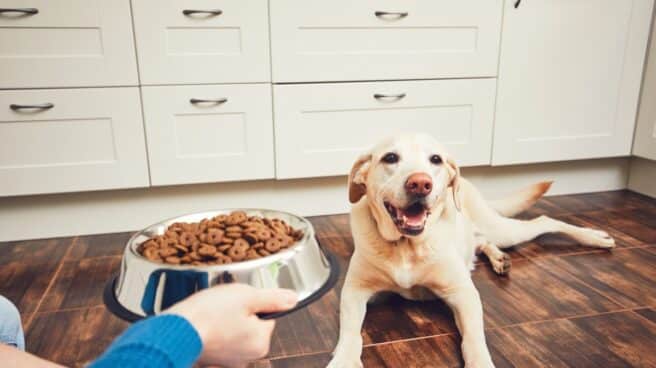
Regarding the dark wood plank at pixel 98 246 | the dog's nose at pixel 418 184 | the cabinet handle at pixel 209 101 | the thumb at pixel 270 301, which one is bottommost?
the dark wood plank at pixel 98 246

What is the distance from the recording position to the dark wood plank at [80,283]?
5.03ft

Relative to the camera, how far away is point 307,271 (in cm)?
74

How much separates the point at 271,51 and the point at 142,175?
0.75 m

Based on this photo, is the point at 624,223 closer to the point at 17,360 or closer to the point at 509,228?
the point at 509,228

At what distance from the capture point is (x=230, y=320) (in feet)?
1.78

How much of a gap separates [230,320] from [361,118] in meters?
1.75

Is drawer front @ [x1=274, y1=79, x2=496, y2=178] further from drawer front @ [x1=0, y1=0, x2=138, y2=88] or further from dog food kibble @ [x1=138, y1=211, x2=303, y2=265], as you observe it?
dog food kibble @ [x1=138, y1=211, x2=303, y2=265]

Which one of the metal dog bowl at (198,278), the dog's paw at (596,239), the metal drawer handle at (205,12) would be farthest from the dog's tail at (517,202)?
the metal dog bowl at (198,278)

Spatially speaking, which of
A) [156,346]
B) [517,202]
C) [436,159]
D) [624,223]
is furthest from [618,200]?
[156,346]

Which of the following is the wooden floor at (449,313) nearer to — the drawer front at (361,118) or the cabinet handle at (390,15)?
the drawer front at (361,118)

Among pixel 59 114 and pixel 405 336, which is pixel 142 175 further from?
pixel 405 336

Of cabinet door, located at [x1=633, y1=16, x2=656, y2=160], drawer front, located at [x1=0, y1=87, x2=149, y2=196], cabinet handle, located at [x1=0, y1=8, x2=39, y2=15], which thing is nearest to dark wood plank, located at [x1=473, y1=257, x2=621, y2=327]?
cabinet door, located at [x1=633, y1=16, x2=656, y2=160]

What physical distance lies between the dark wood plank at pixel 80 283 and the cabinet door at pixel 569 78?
1.78 metres

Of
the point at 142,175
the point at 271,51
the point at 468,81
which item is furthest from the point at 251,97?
the point at 468,81
